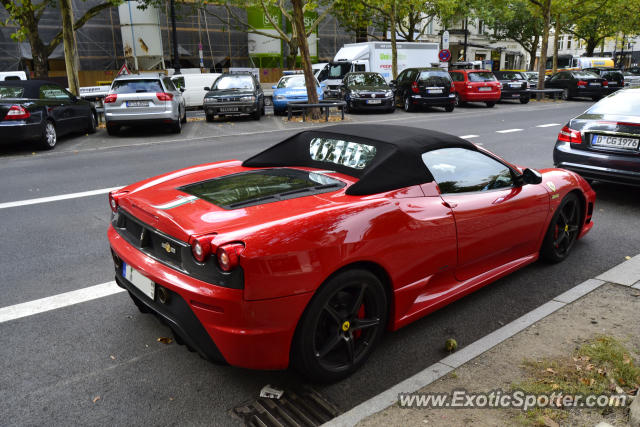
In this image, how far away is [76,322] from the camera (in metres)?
3.73

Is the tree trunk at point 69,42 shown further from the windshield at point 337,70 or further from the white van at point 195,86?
the windshield at point 337,70

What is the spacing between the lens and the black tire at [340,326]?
2770 mm

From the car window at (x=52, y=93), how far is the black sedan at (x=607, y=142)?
439 inches

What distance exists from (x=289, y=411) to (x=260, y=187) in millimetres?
1384

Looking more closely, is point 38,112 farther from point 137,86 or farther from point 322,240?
point 322,240

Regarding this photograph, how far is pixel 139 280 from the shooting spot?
3.08m

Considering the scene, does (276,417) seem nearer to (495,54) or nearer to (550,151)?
(550,151)

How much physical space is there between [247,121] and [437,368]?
52.9ft

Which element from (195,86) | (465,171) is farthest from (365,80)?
(465,171)

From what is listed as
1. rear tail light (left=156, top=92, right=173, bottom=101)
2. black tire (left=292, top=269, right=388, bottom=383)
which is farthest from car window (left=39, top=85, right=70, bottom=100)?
black tire (left=292, top=269, right=388, bottom=383)

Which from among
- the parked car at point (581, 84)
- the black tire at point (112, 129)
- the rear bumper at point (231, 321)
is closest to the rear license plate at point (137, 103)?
the black tire at point (112, 129)

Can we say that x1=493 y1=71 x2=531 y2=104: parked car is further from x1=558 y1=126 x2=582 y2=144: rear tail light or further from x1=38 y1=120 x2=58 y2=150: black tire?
x1=38 y1=120 x2=58 y2=150: black tire

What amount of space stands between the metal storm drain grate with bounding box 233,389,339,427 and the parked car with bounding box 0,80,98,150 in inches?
416

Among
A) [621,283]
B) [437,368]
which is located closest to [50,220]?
[437,368]
